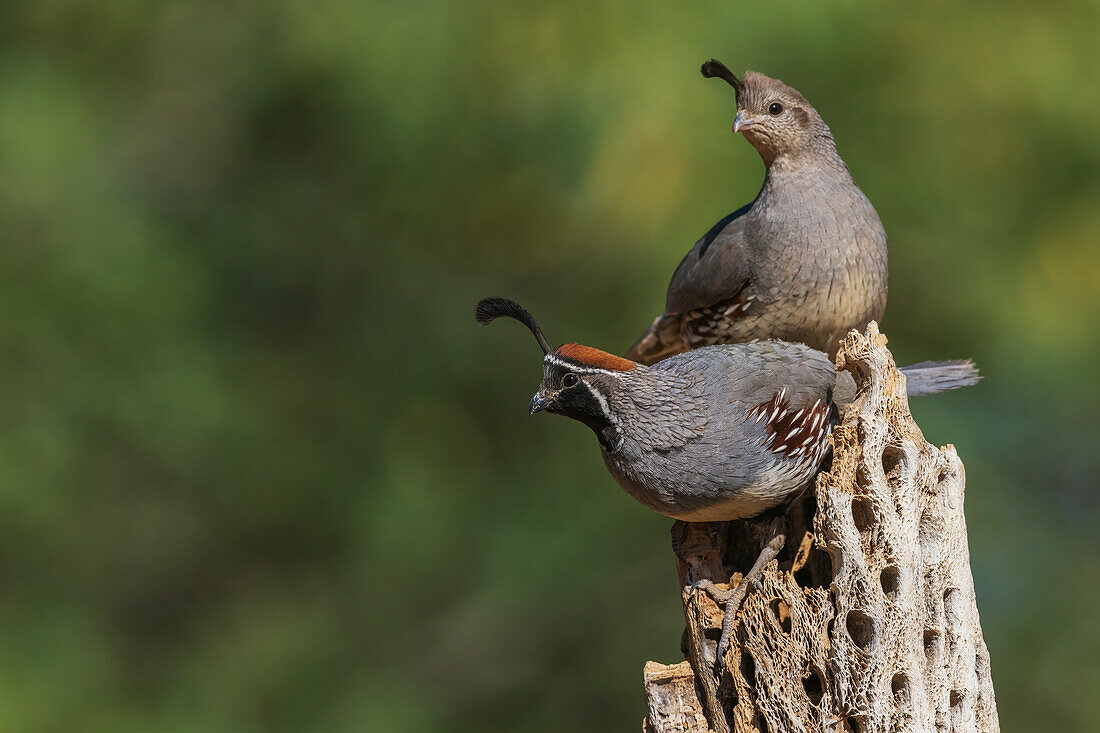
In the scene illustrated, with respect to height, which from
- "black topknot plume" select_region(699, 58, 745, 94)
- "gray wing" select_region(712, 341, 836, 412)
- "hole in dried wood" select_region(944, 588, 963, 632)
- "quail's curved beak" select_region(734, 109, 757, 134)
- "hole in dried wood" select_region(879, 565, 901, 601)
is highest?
"black topknot plume" select_region(699, 58, 745, 94)

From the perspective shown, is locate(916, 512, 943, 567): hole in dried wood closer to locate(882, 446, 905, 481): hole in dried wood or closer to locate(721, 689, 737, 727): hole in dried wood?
locate(882, 446, 905, 481): hole in dried wood

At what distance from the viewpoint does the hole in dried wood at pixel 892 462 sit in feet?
9.44

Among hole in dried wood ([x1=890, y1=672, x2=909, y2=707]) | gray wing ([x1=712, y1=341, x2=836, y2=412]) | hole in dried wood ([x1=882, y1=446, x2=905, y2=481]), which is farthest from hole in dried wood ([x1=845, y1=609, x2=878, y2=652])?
gray wing ([x1=712, y1=341, x2=836, y2=412])

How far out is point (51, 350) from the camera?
731 cm

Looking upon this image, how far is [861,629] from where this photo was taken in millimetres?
2809

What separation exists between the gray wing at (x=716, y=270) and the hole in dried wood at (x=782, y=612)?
93cm

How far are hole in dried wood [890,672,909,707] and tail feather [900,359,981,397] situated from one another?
3.16 feet

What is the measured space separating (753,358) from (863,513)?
21.6 inches

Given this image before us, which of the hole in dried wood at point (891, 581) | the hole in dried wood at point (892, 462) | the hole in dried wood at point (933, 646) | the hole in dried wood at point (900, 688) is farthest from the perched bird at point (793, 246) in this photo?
the hole in dried wood at point (900, 688)

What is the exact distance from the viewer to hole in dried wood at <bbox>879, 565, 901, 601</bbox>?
280 cm

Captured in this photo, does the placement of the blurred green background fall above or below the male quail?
above

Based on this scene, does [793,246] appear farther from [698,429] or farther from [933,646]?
[933,646]

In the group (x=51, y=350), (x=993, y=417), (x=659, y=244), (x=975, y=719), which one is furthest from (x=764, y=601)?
(x=51, y=350)

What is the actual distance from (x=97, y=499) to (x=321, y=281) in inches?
80.8
